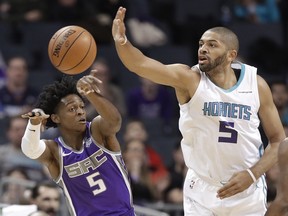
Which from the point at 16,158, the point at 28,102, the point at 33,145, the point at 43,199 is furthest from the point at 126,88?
the point at 33,145

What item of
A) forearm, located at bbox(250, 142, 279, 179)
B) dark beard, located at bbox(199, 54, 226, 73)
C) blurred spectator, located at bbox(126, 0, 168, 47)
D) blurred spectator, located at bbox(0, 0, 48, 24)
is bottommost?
blurred spectator, located at bbox(126, 0, 168, 47)

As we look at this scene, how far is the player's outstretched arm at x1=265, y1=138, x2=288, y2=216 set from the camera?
6.55 meters

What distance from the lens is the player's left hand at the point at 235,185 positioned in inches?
302

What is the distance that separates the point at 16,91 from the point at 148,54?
231 centimetres

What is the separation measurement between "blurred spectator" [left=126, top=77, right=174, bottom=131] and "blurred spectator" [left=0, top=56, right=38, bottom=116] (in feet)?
4.58

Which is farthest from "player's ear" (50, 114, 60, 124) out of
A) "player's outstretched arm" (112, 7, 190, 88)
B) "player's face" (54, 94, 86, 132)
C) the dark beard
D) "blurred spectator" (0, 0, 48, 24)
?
"blurred spectator" (0, 0, 48, 24)

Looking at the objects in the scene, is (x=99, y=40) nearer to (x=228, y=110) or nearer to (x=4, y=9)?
(x=4, y=9)

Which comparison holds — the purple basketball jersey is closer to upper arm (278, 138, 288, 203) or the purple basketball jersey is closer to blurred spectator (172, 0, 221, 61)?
upper arm (278, 138, 288, 203)

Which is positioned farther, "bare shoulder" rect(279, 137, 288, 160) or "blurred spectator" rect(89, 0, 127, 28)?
"blurred spectator" rect(89, 0, 127, 28)

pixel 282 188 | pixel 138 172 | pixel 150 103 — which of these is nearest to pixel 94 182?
pixel 282 188

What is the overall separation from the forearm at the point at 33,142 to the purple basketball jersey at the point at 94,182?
22cm

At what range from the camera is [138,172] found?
11930 millimetres

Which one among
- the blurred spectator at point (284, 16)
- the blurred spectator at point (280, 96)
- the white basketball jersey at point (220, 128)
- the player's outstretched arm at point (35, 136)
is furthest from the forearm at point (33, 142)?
the blurred spectator at point (284, 16)

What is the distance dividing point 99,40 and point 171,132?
1.99m
